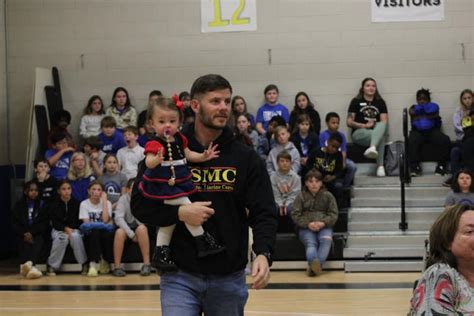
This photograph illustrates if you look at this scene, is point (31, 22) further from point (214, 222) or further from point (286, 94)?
point (214, 222)

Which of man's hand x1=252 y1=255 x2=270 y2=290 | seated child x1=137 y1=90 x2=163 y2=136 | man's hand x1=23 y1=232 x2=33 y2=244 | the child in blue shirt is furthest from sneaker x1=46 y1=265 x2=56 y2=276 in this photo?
man's hand x1=252 y1=255 x2=270 y2=290

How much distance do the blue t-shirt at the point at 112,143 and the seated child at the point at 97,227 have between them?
139 centimetres

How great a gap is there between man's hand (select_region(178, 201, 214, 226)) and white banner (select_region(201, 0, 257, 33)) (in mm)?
9422

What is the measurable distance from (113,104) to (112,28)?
1185 millimetres

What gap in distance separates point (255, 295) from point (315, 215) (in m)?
1.98

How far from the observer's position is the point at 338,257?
10.9 m

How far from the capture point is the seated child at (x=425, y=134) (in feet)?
40.5

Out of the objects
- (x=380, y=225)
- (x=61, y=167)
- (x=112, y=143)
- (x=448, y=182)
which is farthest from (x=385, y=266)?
(x=61, y=167)

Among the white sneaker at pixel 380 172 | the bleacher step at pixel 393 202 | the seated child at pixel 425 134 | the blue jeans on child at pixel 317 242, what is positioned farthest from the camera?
the white sneaker at pixel 380 172

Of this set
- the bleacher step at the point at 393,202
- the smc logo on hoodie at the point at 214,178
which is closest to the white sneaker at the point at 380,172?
the bleacher step at the point at 393,202

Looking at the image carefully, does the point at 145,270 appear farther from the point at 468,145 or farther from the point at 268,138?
the point at 468,145

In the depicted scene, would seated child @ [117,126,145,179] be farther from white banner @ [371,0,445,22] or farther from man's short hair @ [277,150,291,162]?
white banner @ [371,0,445,22]

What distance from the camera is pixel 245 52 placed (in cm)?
1316

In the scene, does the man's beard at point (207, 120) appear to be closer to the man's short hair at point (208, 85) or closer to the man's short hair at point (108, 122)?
the man's short hair at point (208, 85)
